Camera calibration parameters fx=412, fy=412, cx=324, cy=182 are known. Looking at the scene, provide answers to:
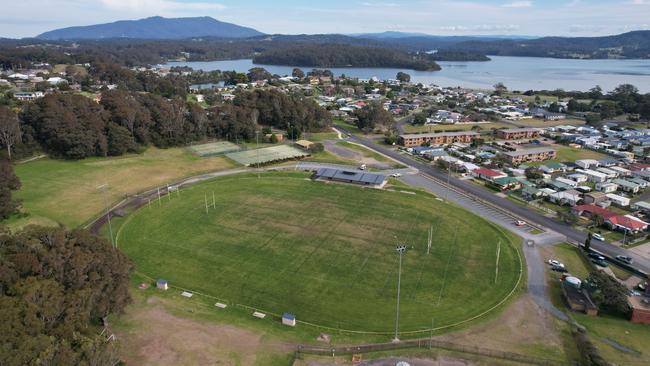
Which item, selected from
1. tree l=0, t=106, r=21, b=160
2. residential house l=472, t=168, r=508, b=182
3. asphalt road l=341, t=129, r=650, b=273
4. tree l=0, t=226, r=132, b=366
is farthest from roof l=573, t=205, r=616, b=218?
tree l=0, t=106, r=21, b=160

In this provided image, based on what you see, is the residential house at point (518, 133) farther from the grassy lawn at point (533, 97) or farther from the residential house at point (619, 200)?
the grassy lawn at point (533, 97)

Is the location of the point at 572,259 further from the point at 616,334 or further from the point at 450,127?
the point at 450,127

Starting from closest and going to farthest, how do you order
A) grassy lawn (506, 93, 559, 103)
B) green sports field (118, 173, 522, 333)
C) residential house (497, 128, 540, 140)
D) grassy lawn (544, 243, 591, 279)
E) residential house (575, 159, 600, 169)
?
green sports field (118, 173, 522, 333) → grassy lawn (544, 243, 591, 279) → residential house (575, 159, 600, 169) → residential house (497, 128, 540, 140) → grassy lawn (506, 93, 559, 103)

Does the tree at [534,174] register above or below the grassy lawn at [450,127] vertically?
below

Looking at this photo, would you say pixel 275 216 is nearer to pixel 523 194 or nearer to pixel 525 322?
pixel 525 322

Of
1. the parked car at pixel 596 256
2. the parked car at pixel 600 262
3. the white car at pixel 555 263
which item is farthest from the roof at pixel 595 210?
the white car at pixel 555 263

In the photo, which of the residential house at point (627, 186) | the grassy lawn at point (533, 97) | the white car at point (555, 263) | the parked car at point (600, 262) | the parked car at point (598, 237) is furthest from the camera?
the grassy lawn at point (533, 97)

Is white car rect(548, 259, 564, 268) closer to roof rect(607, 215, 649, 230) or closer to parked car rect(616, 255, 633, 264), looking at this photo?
parked car rect(616, 255, 633, 264)
